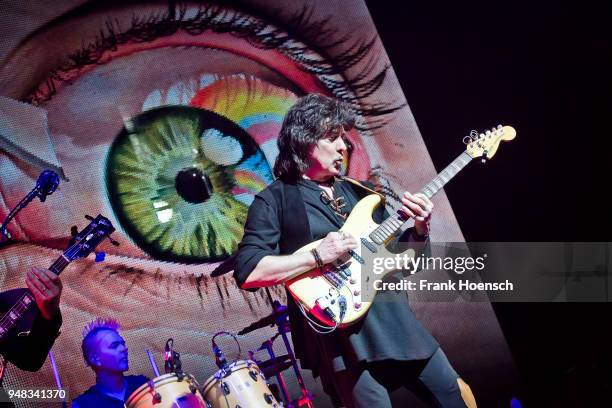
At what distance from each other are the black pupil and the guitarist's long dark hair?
0.57 m

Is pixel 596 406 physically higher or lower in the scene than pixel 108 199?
lower

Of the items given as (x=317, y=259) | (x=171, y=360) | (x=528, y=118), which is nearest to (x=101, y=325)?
(x=171, y=360)

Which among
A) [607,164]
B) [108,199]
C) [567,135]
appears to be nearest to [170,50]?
[108,199]

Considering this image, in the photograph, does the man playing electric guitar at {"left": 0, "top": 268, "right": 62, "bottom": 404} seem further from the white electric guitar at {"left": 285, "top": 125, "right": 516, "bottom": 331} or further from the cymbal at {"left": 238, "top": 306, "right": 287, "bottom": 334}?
the white electric guitar at {"left": 285, "top": 125, "right": 516, "bottom": 331}

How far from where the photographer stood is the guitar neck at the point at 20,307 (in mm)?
2982

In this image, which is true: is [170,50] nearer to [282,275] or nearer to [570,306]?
[282,275]

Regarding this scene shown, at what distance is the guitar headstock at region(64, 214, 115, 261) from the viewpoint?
9.94 feet

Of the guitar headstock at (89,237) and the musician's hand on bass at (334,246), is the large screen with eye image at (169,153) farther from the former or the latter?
the musician's hand on bass at (334,246)

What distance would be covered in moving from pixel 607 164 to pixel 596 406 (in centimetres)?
166

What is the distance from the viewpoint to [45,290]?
9.73 feet

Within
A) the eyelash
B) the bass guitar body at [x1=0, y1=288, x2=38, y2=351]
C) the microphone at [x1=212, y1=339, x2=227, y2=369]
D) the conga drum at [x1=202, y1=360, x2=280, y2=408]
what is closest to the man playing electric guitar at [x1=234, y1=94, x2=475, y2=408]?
the conga drum at [x1=202, y1=360, x2=280, y2=408]

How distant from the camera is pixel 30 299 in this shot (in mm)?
3004

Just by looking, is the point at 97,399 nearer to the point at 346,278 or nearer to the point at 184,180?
the point at 184,180

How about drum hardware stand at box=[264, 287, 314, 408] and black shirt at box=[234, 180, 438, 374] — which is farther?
drum hardware stand at box=[264, 287, 314, 408]
